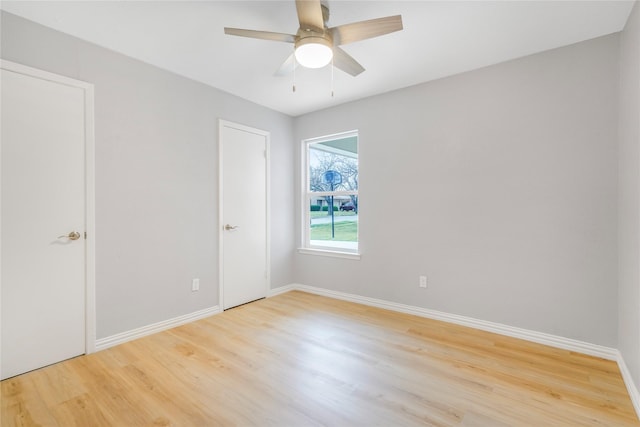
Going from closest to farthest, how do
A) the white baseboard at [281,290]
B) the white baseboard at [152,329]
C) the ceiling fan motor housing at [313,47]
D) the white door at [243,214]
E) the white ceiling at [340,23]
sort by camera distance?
the ceiling fan motor housing at [313,47] < the white ceiling at [340,23] < the white baseboard at [152,329] < the white door at [243,214] < the white baseboard at [281,290]

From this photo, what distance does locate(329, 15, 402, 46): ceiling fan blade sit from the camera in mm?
1696

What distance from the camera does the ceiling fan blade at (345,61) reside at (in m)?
2.08

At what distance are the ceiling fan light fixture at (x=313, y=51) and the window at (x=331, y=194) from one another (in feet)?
6.40

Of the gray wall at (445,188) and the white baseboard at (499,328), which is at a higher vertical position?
the gray wall at (445,188)

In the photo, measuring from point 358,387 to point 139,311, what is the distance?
6.74 feet

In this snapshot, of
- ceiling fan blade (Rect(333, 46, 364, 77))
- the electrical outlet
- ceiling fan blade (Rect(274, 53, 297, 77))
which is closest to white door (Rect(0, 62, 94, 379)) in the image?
ceiling fan blade (Rect(274, 53, 297, 77))

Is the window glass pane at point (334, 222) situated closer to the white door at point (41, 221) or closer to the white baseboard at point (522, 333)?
the white baseboard at point (522, 333)

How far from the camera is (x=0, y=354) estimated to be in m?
2.02

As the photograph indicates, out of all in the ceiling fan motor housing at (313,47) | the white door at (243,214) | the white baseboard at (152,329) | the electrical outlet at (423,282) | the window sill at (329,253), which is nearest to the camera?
the ceiling fan motor housing at (313,47)

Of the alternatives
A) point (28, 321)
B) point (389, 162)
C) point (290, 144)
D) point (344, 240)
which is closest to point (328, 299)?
point (344, 240)

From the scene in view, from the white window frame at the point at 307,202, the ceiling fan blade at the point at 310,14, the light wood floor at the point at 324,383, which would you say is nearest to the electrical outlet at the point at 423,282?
the light wood floor at the point at 324,383

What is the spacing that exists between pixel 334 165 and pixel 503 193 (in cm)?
210

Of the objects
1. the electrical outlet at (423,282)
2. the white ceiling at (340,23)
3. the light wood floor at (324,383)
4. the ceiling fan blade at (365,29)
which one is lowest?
the light wood floor at (324,383)

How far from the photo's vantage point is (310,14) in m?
1.68
